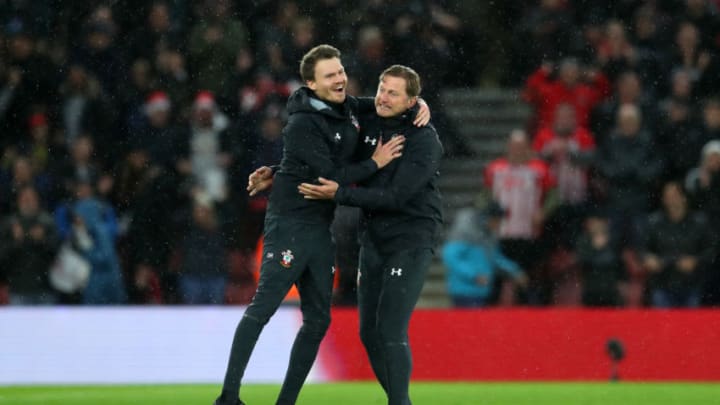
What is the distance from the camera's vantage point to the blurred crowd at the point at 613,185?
46.8 feet

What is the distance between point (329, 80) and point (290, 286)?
4.05 ft

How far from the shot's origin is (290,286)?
8555 mm

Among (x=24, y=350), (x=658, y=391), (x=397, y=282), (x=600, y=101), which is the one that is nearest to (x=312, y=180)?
(x=397, y=282)

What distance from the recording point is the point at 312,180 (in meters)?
8.55

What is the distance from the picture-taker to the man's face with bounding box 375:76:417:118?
27.8 feet

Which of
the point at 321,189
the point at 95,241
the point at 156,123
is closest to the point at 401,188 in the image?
the point at 321,189

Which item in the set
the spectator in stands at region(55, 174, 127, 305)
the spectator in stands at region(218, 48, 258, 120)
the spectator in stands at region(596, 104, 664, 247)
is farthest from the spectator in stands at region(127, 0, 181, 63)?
the spectator in stands at region(596, 104, 664, 247)

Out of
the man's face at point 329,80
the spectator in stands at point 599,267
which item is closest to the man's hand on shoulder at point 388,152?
the man's face at point 329,80

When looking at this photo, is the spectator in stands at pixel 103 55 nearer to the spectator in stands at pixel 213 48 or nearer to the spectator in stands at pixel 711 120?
the spectator in stands at pixel 213 48

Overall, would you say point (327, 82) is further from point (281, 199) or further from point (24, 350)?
point (24, 350)

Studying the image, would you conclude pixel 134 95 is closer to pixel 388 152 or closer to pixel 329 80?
pixel 329 80

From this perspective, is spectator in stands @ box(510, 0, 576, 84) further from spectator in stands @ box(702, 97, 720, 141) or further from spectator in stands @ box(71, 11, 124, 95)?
spectator in stands @ box(71, 11, 124, 95)

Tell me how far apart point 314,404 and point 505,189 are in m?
5.10

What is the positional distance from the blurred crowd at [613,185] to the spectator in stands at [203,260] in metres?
2.29
